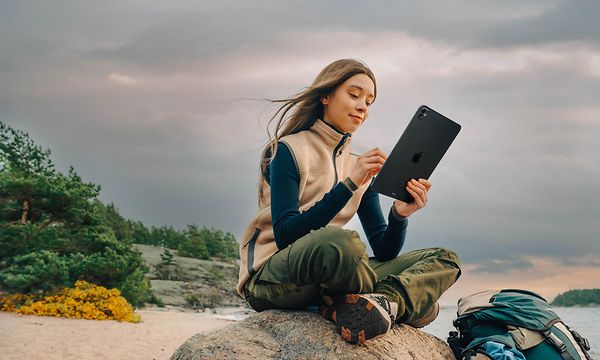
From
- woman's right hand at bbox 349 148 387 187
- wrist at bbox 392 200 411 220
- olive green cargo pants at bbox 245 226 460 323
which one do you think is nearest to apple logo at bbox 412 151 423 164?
woman's right hand at bbox 349 148 387 187

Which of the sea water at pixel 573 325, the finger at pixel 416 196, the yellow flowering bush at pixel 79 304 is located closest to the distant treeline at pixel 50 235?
the yellow flowering bush at pixel 79 304

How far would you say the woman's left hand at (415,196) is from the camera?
168 inches

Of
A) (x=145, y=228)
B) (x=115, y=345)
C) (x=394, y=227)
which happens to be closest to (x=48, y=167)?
(x=115, y=345)

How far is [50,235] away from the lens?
14188 millimetres

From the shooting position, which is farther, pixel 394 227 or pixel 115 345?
pixel 115 345

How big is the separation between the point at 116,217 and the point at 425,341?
1707 cm

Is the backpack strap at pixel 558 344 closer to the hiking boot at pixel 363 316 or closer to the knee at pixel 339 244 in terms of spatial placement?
the hiking boot at pixel 363 316

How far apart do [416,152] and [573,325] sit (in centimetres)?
259

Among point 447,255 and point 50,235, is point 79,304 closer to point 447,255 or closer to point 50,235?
point 50,235

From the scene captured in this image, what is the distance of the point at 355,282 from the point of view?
3.79m

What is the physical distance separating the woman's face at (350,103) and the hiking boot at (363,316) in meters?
1.29

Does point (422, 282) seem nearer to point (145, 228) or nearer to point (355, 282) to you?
point (355, 282)

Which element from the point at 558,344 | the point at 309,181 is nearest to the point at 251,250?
the point at 309,181

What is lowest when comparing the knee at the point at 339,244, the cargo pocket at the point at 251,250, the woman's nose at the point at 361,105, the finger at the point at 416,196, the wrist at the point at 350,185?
the cargo pocket at the point at 251,250
